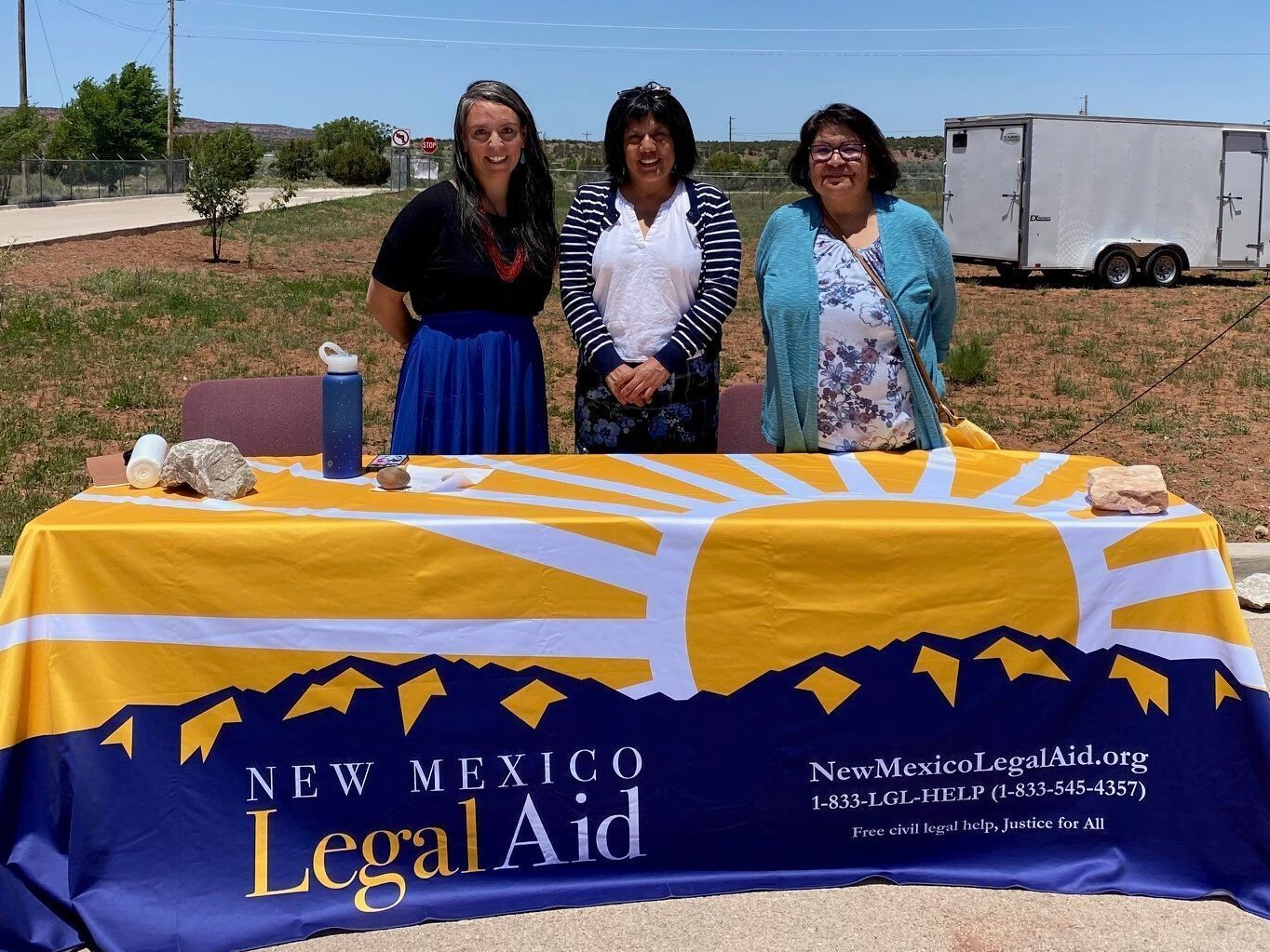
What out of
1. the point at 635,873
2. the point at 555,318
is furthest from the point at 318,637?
the point at 555,318

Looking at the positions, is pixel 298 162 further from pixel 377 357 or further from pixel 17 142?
pixel 377 357

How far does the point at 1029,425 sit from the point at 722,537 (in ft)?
20.8

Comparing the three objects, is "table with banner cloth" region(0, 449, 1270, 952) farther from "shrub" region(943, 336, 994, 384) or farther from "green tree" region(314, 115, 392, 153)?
"green tree" region(314, 115, 392, 153)

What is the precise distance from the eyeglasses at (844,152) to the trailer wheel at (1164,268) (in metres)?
15.7

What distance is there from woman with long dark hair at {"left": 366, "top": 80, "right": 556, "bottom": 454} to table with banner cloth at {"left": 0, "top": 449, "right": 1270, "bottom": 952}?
2.72 feet

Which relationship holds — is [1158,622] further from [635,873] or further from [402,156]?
[402,156]

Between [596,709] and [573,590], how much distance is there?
0.28 meters

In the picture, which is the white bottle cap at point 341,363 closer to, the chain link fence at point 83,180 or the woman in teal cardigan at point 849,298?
the woman in teal cardigan at point 849,298

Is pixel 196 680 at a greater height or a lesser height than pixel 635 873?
greater

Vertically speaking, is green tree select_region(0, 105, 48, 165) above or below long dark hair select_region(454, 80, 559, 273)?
A: above

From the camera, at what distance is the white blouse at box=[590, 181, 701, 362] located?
3.43 metres

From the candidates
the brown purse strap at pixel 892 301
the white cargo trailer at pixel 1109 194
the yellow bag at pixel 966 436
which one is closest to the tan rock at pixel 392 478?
the brown purse strap at pixel 892 301

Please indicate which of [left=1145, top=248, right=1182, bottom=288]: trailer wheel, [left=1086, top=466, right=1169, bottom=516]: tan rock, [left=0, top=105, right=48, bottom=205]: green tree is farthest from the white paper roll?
[left=0, top=105, right=48, bottom=205]: green tree

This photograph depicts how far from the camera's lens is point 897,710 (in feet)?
9.04
